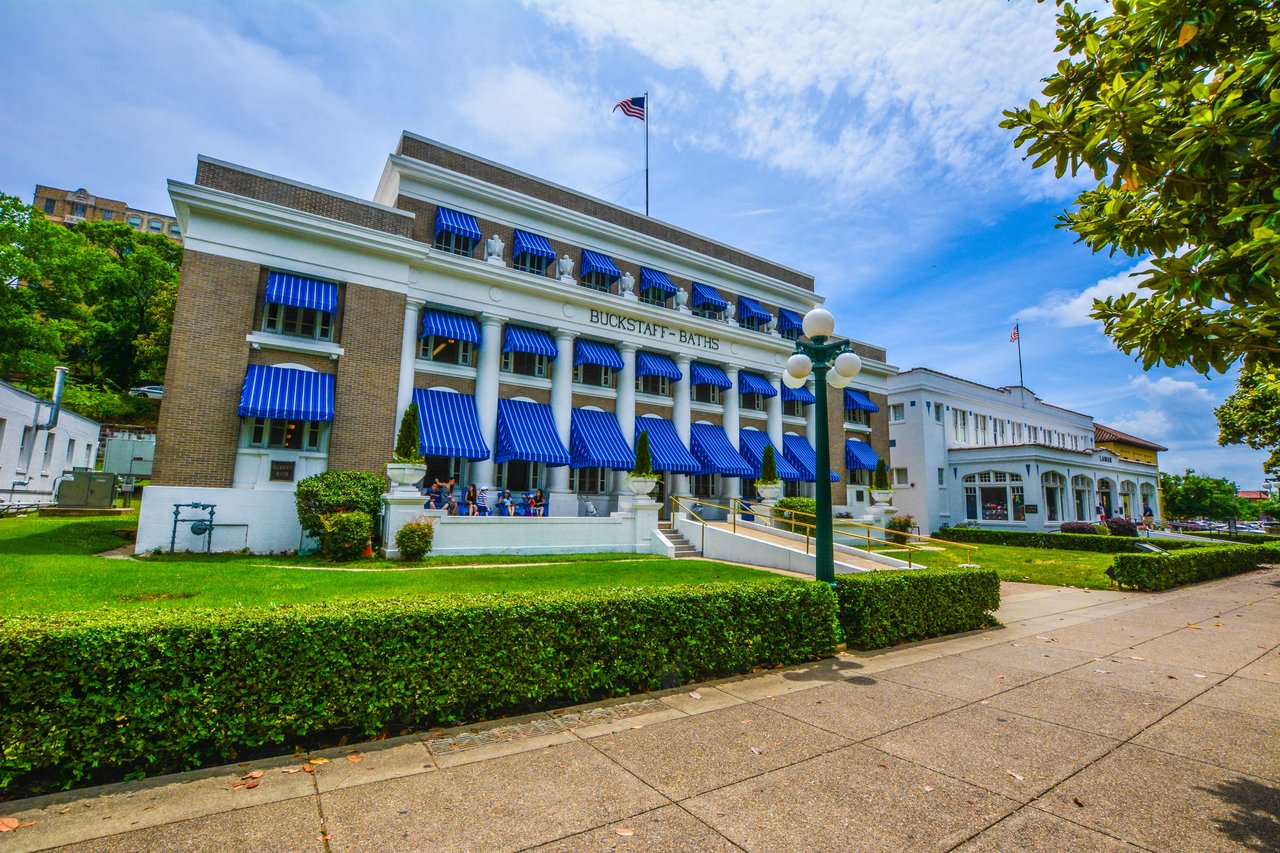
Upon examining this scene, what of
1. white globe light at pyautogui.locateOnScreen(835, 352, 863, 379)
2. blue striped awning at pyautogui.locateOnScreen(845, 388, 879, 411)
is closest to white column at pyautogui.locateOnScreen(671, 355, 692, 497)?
blue striped awning at pyautogui.locateOnScreen(845, 388, 879, 411)

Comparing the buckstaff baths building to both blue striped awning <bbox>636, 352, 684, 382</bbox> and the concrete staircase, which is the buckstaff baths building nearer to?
blue striped awning <bbox>636, 352, 684, 382</bbox>

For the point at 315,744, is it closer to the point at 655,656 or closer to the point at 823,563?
the point at 655,656

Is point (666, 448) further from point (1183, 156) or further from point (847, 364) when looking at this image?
point (1183, 156)

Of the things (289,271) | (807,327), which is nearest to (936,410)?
(807,327)

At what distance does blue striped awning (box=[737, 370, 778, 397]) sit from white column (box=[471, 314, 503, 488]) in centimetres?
1239

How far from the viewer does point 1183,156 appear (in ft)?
12.3

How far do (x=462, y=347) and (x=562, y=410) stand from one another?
4.50 m

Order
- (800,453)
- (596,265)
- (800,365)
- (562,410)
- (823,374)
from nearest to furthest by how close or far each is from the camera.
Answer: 1. (800,365)
2. (823,374)
3. (562,410)
4. (596,265)
5. (800,453)

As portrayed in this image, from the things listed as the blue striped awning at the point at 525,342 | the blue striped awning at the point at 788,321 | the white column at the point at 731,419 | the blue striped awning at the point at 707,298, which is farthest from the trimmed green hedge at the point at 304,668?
the blue striped awning at the point at 788,321

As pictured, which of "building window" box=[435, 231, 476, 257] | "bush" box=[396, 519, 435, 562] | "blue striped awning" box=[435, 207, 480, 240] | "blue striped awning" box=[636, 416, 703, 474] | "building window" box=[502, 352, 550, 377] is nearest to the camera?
"bush" box=[396, 519, 435, 562]

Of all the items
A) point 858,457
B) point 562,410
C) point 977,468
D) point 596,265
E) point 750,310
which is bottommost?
point 977,468

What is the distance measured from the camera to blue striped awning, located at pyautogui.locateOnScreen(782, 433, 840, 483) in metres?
29.5

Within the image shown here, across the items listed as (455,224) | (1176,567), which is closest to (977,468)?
(1176,567)

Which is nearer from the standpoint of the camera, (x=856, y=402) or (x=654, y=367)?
(x=654, y=367)
